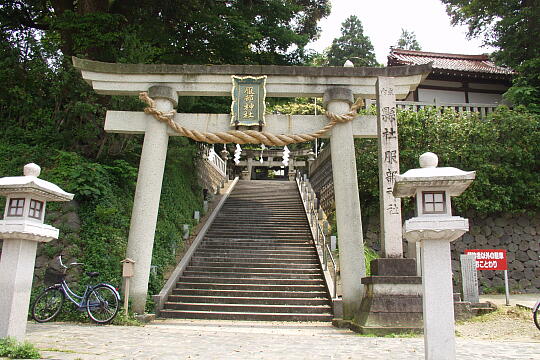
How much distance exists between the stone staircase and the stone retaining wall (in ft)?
11.5

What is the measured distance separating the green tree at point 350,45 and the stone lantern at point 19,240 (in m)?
33.5

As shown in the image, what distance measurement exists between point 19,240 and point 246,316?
5.60m

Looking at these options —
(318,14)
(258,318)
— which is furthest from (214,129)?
(318,14)

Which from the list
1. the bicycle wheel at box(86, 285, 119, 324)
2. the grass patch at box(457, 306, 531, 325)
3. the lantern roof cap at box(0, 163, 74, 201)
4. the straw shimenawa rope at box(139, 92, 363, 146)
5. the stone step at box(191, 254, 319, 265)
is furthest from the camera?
the stone step at box(191, 254, 319, 265)

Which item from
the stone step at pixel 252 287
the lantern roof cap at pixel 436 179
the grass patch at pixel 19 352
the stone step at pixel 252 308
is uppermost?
the lantern roof cap at pixel 436 179

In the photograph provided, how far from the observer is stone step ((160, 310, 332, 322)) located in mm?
9852

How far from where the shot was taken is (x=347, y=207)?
9.63 meters

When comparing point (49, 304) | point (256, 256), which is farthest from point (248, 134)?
point (49, 304)

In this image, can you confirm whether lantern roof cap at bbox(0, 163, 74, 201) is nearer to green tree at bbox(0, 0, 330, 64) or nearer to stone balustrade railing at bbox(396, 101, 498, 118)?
green tree at bbox(0, 0, 330, 64)

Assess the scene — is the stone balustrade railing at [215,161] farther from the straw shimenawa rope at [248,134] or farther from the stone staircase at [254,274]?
the straw shimenawa rope at [248,134]

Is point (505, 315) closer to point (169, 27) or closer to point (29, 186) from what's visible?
point (29, 186)

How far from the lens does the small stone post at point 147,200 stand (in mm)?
9391

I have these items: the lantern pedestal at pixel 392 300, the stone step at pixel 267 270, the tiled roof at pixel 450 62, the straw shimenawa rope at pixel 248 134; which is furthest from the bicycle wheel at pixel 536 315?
the tiled roof at pixel 450 62

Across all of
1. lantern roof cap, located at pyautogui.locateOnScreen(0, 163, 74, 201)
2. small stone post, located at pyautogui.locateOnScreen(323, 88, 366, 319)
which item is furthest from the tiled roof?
lantern roof cap, located at pyautogui.locateOnScreen(0, 163, 74, 201)
